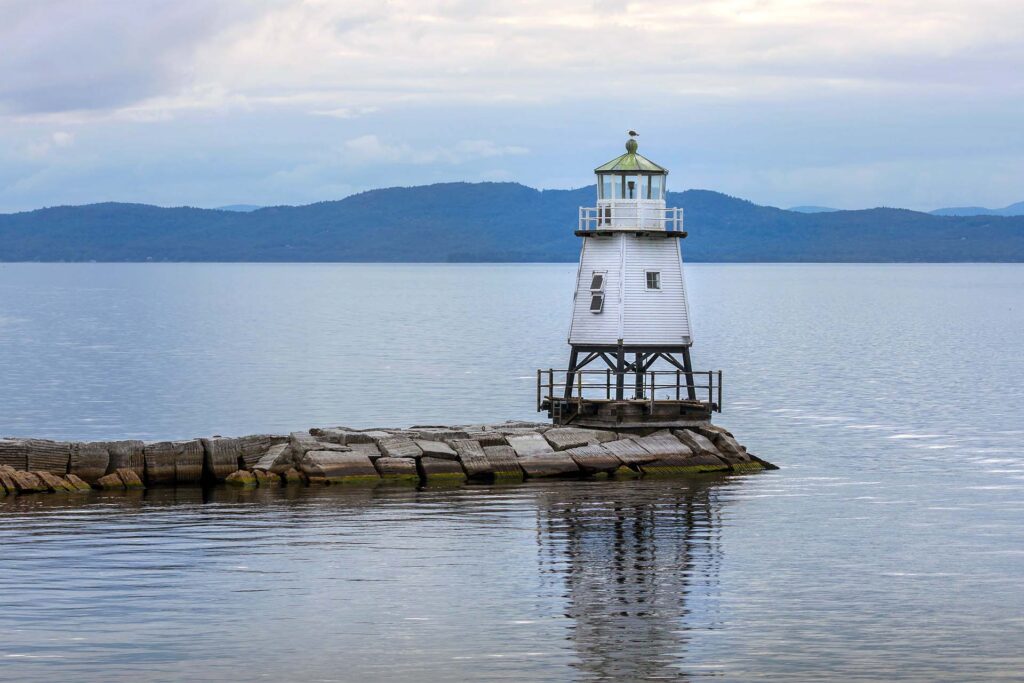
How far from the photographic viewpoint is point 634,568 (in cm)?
3020

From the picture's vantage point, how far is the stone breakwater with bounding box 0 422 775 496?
3919 centimetres

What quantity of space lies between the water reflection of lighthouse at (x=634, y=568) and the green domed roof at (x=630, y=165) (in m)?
9.25

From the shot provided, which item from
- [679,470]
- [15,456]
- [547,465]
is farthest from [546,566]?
[15,456]

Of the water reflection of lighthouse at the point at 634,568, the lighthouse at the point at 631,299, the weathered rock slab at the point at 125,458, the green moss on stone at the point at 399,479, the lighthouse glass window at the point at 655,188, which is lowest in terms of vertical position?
the water reflection of lighthouse at the point at 634,568

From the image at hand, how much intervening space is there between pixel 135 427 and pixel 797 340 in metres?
67.0

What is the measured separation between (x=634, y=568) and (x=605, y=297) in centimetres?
1437

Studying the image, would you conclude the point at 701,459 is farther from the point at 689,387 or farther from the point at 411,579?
the point at 411,579

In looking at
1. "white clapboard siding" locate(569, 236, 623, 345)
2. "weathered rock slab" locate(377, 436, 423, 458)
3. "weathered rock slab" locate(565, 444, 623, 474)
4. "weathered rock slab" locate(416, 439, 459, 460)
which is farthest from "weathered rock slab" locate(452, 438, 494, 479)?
"white clapboard siding" locate(569, 236, 623, 345)

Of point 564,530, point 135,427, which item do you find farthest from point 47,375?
point 564,530

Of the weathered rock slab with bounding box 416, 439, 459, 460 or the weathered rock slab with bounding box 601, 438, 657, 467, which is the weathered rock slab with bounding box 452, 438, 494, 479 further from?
the weathered rock slab with bounding box 601, 438, 657, 467

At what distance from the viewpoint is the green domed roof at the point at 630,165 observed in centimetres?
4419

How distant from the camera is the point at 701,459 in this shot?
42.5m

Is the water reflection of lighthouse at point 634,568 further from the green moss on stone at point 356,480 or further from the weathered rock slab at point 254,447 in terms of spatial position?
the weathered rock slab at point 254,447

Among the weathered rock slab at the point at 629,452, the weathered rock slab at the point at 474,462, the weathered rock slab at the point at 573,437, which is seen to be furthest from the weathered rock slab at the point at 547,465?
the weathered rock slab at the point at 629,452
